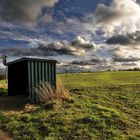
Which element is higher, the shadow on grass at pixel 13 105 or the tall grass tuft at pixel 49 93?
the tall grass tuft at pixel 49 93

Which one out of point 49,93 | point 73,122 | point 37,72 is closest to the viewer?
point 73,122

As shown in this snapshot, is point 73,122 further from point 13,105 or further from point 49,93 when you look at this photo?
point 13,105

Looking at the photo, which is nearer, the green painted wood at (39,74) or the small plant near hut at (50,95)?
the small plant near hut at (50,95)

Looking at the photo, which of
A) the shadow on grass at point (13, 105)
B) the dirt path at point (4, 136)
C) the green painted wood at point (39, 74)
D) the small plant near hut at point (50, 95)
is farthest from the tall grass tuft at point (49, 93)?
the dirt path at point (4, 136)

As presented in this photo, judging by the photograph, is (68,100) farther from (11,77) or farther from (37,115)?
(11,77)

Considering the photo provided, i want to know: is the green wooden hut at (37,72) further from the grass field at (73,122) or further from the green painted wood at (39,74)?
the grass field at (73,122)

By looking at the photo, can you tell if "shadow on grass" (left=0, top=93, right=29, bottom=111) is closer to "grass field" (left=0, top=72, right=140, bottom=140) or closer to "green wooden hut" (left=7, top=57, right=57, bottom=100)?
"grass field" (left=0, top=72, right=140, bottom=140)

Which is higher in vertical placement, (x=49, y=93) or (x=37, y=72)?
(x=37, y=72)

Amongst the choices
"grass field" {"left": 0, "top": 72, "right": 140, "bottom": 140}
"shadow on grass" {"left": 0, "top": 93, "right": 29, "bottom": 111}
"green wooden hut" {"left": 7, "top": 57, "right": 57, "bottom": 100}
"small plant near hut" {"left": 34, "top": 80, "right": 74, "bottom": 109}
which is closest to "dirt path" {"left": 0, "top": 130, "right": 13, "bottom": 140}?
"grass field" {"left": 0, "top": 72, "right": 140, "bottom": 140}

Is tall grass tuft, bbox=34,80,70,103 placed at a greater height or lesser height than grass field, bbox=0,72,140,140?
greater

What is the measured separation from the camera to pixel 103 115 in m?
9.85

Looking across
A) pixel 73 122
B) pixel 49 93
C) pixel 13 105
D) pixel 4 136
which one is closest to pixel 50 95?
pixel 49 93

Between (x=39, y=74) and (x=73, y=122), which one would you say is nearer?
(x=73, y=122)

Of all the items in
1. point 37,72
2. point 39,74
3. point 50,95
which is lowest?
point 50,95
